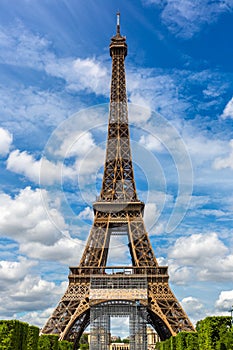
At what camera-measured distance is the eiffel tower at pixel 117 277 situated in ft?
145

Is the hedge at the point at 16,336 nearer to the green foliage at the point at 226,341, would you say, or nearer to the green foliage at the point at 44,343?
the green foliage at the point at 44,343

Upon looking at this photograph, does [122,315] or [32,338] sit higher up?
[122,315]

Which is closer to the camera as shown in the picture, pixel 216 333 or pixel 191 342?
pixel 216 333

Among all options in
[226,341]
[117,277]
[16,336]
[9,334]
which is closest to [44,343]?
[16,336]

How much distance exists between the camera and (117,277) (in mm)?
48125

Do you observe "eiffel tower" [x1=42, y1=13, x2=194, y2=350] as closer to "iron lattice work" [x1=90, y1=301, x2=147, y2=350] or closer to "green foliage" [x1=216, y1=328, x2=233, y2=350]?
"iron lattice work" [x1=90, y1=301, x2=147, y2=350]

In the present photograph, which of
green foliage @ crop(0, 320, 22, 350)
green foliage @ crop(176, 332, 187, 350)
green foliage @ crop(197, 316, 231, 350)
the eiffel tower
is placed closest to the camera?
green foliage @ crop(0, 320, 22, 350)

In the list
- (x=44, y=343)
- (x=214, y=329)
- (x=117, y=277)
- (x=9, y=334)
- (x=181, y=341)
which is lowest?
(x=44, y=343)

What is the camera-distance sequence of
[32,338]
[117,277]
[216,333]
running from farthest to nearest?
[117,277]
[32,338]
[216,333]

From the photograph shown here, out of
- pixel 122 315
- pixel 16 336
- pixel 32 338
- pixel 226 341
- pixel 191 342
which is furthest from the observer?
pixel 122 315

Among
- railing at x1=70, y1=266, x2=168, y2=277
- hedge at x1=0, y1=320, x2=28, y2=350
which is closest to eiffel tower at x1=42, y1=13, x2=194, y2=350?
railing at x1=70, y1=266, x2=168, y2=277

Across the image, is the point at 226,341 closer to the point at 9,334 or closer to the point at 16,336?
the point at 16,336

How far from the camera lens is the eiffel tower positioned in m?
44.3


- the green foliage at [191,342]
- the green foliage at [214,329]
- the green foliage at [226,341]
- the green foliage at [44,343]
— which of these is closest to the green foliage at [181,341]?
the green foliage at [191,342]
